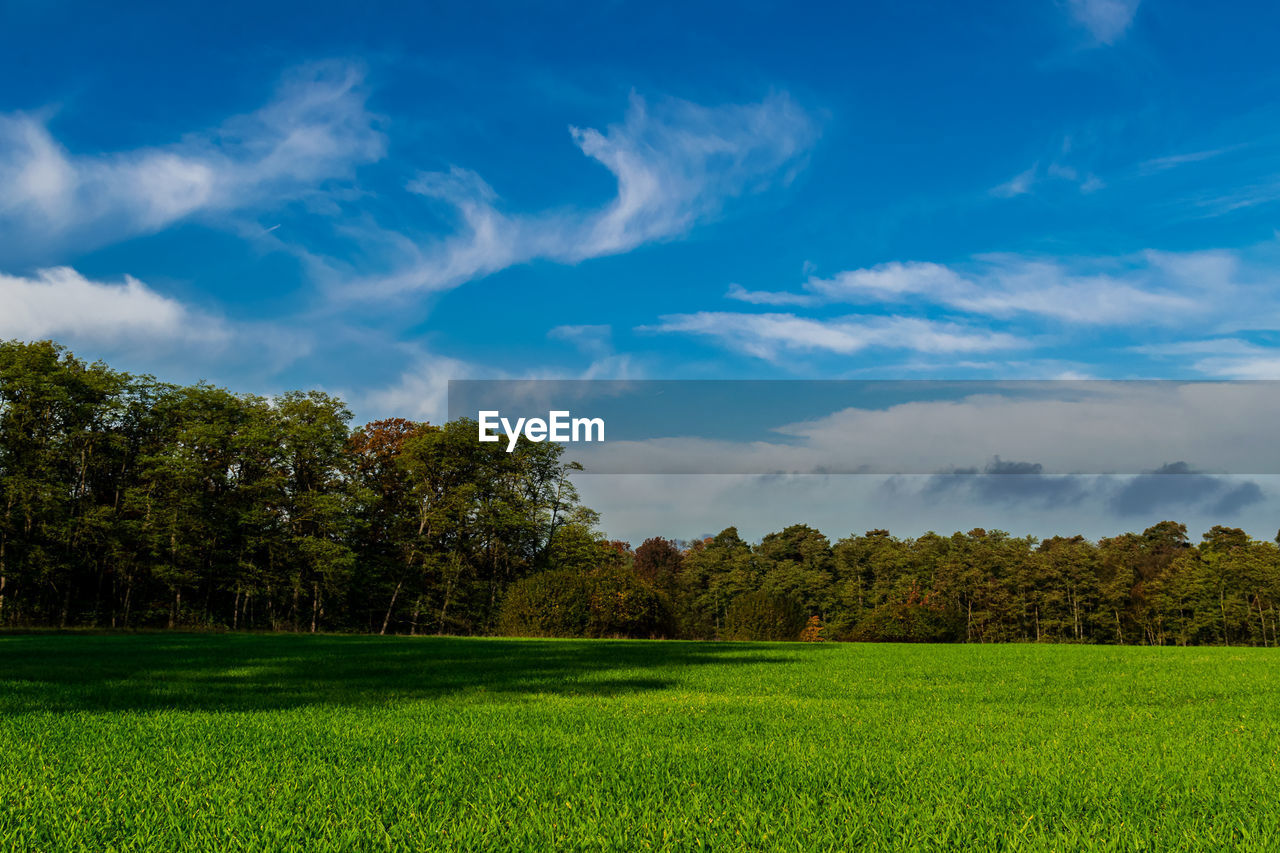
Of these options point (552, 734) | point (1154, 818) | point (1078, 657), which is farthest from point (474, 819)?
point (1078, 657)

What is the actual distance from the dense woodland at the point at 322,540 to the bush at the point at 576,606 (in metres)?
Answer: 0.08

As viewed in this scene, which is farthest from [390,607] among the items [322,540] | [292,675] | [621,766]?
[621,766]

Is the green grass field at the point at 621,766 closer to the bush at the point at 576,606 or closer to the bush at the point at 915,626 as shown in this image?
the bush at the point at 576,606

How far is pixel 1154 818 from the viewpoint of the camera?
3471 millimetres

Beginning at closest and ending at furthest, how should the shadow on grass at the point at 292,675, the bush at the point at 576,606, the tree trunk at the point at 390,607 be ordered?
the shadow on grass at the point at 292,675
the bush at the point at 576,606
the tree trunk at the point at 390,607

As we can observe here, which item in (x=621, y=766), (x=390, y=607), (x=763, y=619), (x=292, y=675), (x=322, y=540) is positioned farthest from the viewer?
(x=390, y=607)

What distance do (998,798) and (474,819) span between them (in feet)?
7.99

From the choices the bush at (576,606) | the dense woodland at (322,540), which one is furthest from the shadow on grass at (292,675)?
the dense woodland at (322,540)

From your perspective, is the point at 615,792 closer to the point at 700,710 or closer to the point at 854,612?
the point at 700,710

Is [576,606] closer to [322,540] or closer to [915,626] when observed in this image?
[322,540]

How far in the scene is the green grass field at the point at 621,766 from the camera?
10.4 ft

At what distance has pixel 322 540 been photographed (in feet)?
113

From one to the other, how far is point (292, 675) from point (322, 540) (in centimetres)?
2636

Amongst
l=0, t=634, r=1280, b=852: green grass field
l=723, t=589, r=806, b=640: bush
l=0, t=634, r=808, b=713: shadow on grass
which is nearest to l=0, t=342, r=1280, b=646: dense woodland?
l=723, t=589, r=806, b=640: bush
